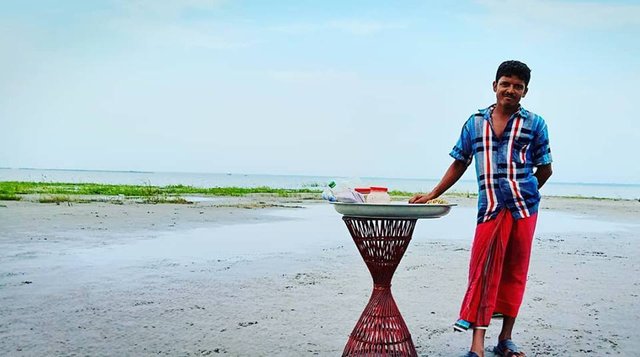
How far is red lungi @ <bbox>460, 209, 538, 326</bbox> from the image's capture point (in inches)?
140

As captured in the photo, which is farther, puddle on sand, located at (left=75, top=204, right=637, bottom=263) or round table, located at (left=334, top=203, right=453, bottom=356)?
puddle on sand, located at (left=75, top=204, right=637, bottom=263)

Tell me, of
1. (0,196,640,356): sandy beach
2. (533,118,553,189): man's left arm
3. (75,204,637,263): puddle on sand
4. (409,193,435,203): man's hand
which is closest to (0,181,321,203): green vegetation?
(75,204,637,263): puddle on sand

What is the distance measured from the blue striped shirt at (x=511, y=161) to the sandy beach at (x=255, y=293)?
46.3 inches

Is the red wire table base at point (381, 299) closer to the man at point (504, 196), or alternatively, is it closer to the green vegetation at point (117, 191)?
the man at point (504, 196)

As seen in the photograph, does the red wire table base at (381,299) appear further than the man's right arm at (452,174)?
No

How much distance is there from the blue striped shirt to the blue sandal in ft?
2.82

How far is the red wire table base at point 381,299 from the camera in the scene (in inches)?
138

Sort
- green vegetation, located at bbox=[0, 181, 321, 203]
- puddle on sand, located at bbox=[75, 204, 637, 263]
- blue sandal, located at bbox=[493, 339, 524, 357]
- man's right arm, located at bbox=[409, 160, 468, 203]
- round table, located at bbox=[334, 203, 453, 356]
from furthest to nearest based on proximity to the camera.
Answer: green vegetation, located at bbox=[0, 181, 321, 203], puddle on sand, located at bbox=[75, 204, 637, 263], man's right arm, located at bbox=[409, 160, 468, 203], blue sandal, located at bbox=[493, 339, 524, 357], round table, located at bbox=[334, 203, 453, 356]

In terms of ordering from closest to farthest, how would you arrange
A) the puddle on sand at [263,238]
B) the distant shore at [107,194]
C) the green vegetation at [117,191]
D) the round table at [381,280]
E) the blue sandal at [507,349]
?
the round table at [381,280] → the blue sandal at [507,349] → the puddle on sand at [263,238] → the distant shore at [107,194] → the green vegetation at [117,191]

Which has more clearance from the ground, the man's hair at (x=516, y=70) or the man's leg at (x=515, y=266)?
the man's hair at (x=516, y=70)

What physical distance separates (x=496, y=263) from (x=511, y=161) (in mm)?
653

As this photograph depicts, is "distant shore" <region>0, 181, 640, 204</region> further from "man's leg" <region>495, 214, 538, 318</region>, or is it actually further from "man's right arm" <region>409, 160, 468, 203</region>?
"man's leg" <region>495, 214, 538, 318</region>

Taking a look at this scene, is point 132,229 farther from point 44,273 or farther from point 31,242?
point 44,273

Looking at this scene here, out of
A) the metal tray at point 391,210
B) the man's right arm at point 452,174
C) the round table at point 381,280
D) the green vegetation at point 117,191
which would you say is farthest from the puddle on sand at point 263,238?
the green vegetation at point 117,191
